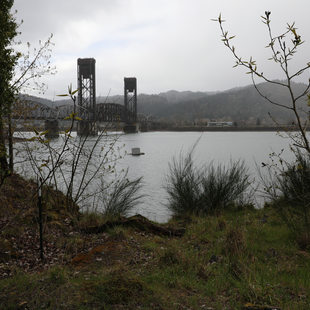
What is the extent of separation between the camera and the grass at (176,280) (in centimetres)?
262

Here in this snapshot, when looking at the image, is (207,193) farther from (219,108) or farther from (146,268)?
(219,108)

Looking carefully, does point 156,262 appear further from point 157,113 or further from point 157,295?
point 157,113

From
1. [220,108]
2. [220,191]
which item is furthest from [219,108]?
[220,191]

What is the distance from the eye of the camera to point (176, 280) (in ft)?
10.1

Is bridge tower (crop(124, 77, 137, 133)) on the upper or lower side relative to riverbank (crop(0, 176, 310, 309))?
upper

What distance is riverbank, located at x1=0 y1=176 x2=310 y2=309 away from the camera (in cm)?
266

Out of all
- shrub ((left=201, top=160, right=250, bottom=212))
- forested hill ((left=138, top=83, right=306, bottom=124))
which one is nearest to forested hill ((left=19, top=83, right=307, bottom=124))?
forested hill ((left=138, top=83, right=306, bottom=124))

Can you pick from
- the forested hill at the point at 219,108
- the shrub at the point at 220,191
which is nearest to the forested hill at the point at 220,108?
the forested hill at the point at 219,108

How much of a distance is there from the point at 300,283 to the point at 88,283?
2119 millimetres

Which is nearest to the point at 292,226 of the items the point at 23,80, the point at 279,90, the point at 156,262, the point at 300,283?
the point at 300,283

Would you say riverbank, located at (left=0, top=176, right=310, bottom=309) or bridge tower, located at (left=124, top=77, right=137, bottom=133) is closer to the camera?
riverbank, located at (left=0, top=176, right=310, bottom=309)

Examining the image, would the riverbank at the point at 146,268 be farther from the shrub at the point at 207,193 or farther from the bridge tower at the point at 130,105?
the bridge tower at the point at 130,105

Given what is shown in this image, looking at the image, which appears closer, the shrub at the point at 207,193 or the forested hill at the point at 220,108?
the shrub at the point at 207,193

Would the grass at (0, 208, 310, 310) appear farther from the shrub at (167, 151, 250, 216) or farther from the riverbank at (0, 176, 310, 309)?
the shrub at (167, 151, 250, 216)
